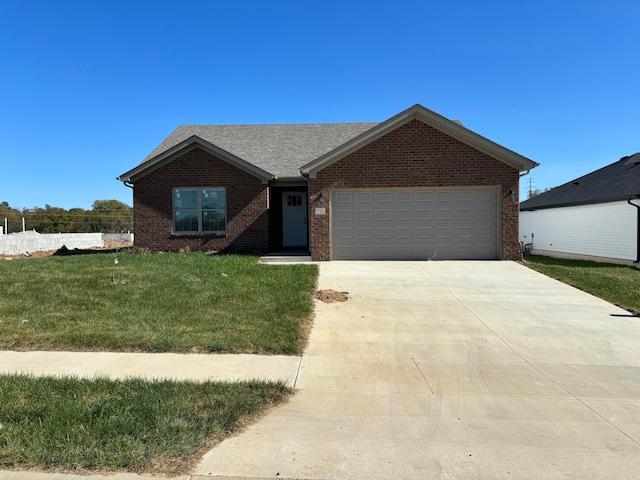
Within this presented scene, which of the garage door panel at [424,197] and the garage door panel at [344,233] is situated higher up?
the garage door panel at [424,197]

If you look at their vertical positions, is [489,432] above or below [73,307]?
below

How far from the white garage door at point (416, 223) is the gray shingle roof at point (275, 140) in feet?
10.3

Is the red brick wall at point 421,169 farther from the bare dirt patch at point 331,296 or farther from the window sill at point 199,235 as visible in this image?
the bare dirt patch at point 331,296

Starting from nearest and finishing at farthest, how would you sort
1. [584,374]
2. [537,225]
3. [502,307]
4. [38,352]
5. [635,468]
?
[635,468] < [584,374] < [38,352] < [502,307] < [537,225]

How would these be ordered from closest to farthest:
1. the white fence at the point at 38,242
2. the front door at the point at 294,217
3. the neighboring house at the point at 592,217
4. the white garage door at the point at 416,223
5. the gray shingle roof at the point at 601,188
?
the white garage door at the point at 416,223 → the front door at the point at 294,217 → the neighboring house at the point at 592,217 → the gray shingle roof at the point at 601,188 → the white fence at the point at 38,242

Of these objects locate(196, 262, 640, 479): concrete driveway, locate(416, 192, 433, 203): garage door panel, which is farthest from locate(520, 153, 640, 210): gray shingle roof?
locate(196, 262, 640, 479): concrete driveway

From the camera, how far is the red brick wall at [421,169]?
43.4 ft

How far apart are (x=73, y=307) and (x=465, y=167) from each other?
37.8 ft

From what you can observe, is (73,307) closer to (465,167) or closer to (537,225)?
(465,167)

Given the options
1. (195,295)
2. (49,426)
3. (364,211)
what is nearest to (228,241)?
(364,211)

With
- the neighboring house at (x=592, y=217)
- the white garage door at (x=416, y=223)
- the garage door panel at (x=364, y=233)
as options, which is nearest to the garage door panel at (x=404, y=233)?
the white garage door at (x=416, y=223)

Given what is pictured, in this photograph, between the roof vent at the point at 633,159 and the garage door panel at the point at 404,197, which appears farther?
the roof vent at the point at 633,159

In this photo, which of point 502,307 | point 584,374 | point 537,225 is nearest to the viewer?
point 584,374

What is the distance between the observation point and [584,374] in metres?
5.05
